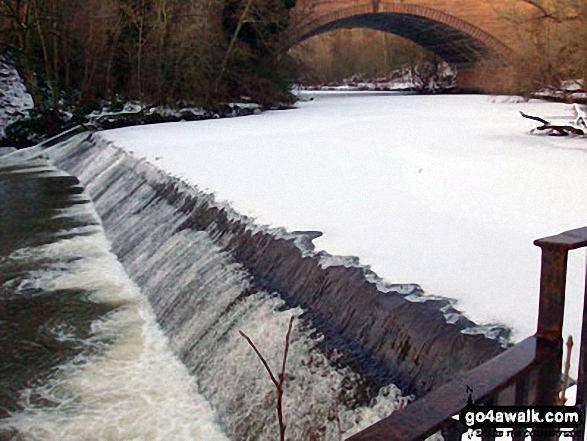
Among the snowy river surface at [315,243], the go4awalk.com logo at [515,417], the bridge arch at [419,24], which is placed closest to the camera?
the go4awalk.com logo at [515,417]

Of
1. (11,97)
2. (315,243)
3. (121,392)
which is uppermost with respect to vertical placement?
(11,97)

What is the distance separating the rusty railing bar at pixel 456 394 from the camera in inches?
43.2

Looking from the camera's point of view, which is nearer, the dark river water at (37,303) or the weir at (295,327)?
the weir at (295,327)

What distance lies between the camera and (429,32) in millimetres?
35438

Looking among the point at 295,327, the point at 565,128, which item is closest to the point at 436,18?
the point at 565,128

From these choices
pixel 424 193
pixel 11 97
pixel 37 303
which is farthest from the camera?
pixel 11 97

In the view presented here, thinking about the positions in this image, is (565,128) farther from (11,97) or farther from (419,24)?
(419,24)

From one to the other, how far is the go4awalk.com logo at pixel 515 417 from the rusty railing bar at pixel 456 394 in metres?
0.02

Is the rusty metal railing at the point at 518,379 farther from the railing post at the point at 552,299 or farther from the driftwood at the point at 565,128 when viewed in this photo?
the driftwood at the point at 565,128

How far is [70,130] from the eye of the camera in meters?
18.3

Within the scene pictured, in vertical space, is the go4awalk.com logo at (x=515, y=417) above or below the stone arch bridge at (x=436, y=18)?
below

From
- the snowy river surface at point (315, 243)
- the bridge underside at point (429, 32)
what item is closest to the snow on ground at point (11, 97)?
the snowy river surface at point (315, 243)

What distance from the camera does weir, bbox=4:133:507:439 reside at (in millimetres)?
3289

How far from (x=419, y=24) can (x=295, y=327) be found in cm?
3199
